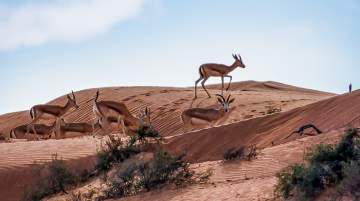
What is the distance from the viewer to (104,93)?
42500mm

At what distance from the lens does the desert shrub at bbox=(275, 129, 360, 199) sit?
981 cm

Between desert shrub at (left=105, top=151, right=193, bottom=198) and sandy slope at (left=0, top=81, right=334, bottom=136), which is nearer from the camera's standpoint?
desert shrub at (left=105, top=151, right=193, bottom=198)

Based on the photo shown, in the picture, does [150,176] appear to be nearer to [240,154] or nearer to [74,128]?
[240,154]

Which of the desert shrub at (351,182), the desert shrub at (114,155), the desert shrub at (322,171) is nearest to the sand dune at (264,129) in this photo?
the desert shrub at (114,155)

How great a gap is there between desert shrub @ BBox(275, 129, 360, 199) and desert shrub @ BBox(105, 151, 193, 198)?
322cm

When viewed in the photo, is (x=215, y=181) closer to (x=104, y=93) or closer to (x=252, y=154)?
A: (x=252, y=154)

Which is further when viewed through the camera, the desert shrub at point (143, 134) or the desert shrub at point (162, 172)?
the desert shrub at point (143, 134)

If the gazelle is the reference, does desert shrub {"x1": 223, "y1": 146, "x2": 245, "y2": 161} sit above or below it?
above

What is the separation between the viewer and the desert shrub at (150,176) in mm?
13383

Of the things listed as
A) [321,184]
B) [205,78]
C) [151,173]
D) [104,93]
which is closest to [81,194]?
[151,173]

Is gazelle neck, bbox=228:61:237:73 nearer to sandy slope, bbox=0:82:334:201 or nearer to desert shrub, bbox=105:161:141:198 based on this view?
sandy slope, bbox=0:82:334:201

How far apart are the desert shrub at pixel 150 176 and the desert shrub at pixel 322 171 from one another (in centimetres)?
322

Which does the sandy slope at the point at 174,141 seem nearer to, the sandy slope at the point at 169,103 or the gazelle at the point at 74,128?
the sandy slope at the point at 169,103

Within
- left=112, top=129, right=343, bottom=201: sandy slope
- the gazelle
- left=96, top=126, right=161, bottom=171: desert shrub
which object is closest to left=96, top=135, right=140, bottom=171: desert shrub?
left=96, top=126, right=161, bottom=171: desert shrub
